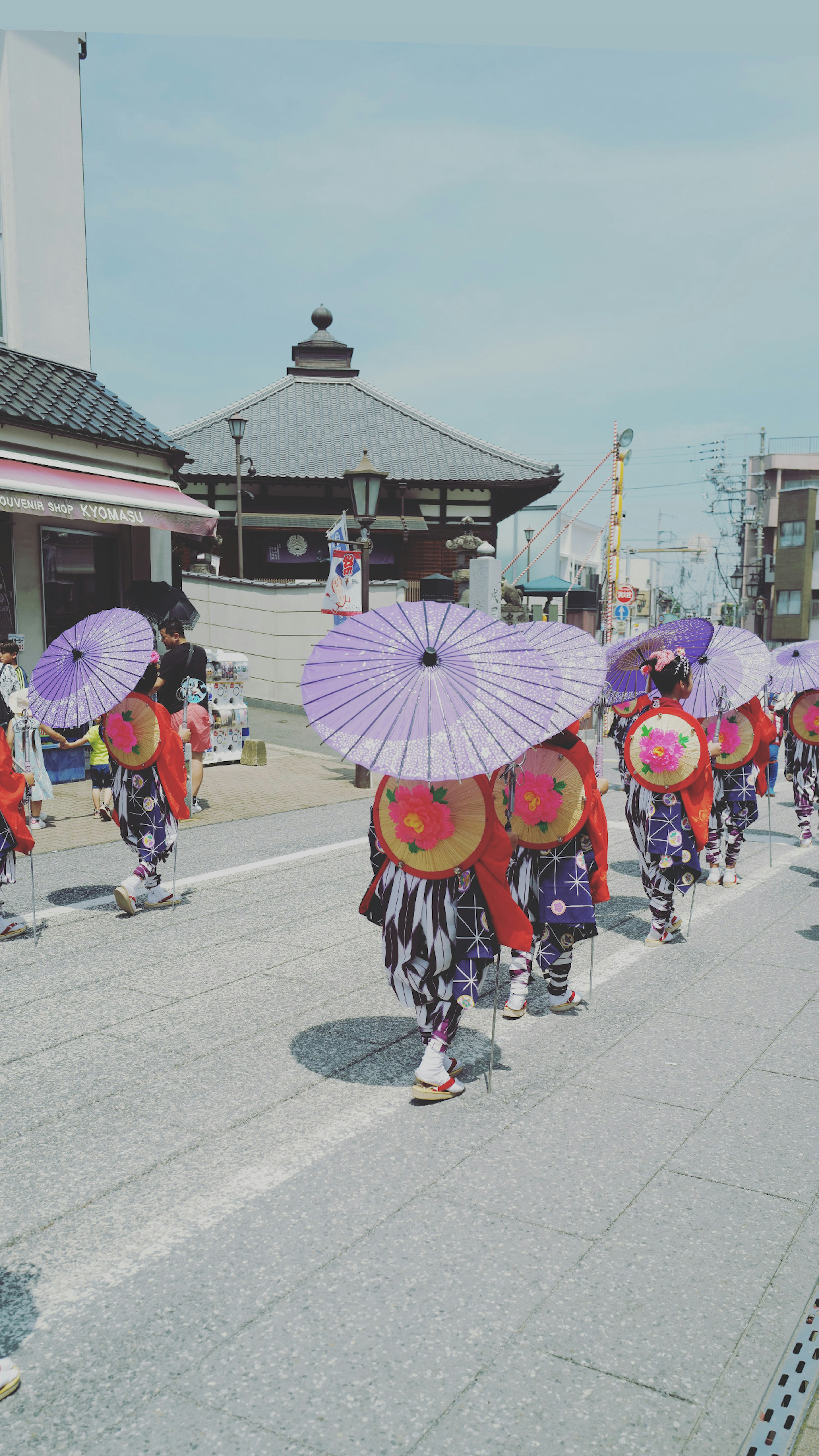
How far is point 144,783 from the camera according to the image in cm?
658

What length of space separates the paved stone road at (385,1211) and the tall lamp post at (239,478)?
51.7 feet

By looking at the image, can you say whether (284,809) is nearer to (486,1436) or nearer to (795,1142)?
(795,1142)

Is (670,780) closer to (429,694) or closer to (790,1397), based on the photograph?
(429,694)

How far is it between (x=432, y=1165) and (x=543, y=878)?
68.8 inches

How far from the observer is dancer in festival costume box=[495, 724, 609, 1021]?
16.1ft

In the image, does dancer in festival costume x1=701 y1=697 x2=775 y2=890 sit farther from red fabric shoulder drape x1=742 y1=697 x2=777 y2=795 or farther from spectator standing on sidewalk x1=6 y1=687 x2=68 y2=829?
spectator standing on sidewalk x1=6 y1=687 x2=68 y2=829

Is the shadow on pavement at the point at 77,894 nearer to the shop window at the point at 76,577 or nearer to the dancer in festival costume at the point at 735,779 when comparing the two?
the dancer in festival costume at the point at 735,779

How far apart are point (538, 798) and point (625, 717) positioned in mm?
3498

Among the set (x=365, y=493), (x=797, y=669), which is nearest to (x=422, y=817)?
(x=797, y=669)

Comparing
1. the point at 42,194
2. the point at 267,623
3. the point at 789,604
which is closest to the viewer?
the point at 42,194

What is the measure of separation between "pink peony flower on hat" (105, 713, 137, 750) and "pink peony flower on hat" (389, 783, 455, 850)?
307cm

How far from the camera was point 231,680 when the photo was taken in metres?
14.5

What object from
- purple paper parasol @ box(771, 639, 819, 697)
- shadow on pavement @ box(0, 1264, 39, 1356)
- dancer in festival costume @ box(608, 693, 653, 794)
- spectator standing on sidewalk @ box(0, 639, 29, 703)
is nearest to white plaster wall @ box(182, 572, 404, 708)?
spectator standing on sidewalk @ box(0, 639, 29, 703)

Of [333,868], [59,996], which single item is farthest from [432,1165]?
[333,868]
